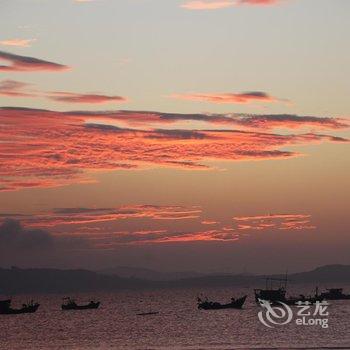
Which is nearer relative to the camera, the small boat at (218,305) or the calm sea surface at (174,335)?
the calm sea surface at (174,335)

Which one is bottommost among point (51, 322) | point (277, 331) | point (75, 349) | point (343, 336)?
point (75, 349)

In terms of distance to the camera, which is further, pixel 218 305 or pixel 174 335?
pixel 218 305

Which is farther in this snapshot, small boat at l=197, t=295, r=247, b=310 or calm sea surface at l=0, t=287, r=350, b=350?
small boat at l=197, t=295, r=247, b=310

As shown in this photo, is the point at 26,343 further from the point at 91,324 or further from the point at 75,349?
the point at 91,324

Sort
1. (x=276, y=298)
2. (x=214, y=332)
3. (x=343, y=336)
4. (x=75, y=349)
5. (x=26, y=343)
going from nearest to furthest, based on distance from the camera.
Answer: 1. (x=75, y=349)
2. (x=343, y=336)
3. (x=26, y=343)
4. (x=214, y=332)
5. (x=276, y=298)

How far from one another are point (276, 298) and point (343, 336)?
69636 millimetres

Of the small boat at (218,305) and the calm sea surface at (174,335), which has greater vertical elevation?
the small boat at (218,305)

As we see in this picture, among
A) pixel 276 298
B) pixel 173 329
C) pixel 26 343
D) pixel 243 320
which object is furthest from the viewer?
pixel 276 298

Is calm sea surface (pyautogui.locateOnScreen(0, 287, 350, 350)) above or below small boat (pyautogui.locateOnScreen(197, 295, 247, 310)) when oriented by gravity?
below

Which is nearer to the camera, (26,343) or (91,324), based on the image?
(26,343)

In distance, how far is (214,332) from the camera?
12531 cm

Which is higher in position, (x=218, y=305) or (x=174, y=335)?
(x=218, y=305)

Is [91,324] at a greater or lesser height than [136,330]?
greater

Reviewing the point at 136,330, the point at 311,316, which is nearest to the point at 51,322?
the point at 136,330
